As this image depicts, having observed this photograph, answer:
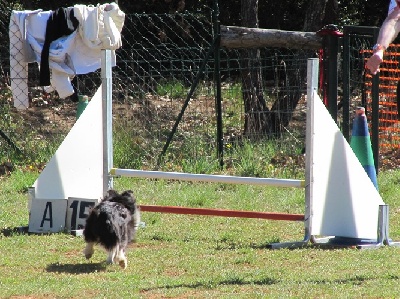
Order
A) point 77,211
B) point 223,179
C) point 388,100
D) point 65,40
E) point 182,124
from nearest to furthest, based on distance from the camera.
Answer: point 223,179 → point 77,211 → point 65,40 → point 388,100 → point 182,124

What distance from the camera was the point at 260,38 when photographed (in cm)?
1054

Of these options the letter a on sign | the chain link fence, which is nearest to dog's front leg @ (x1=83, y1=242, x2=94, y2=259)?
the letter a on sign

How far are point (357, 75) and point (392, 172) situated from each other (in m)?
2.36

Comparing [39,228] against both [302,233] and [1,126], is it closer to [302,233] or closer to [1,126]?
[302,233]

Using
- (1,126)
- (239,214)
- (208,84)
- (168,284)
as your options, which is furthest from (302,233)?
(1,126)

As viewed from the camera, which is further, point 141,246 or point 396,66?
point 396,66

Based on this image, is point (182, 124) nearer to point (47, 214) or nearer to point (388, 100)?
point (388, 100)

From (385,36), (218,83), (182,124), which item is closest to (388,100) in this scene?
(218,83)

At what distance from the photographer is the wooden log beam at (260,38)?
10.5 meters

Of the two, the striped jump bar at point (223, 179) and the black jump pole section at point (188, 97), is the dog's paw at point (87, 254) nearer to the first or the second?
the striped jump bar at point (223, 179)

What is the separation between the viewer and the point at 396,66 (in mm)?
11742


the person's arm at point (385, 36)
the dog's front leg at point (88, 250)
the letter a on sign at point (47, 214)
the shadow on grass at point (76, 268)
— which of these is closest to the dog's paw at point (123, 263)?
the shadow on grass at point (76, 268)

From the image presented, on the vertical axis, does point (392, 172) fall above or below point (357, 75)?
below

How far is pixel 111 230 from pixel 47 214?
1496 millimetres
